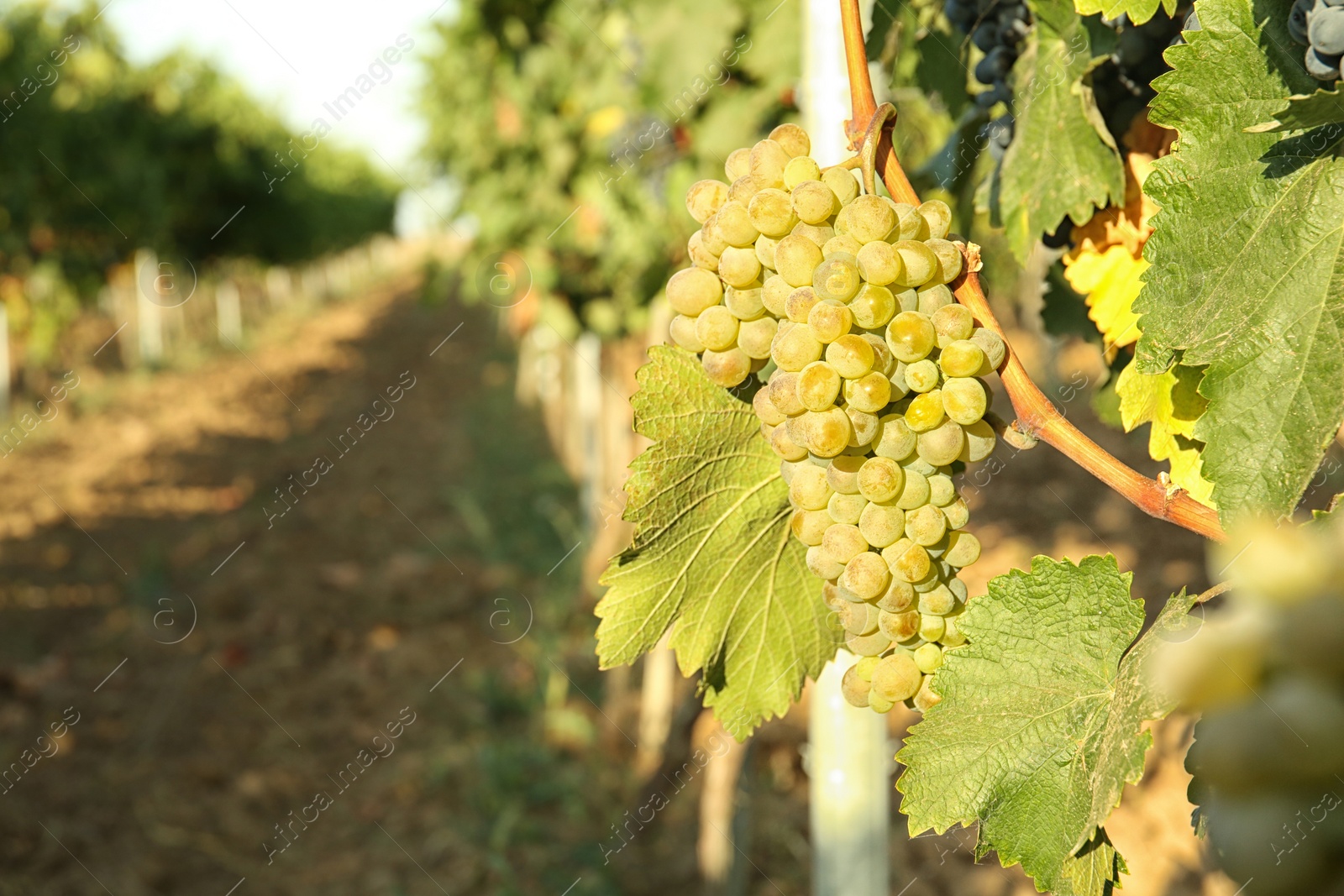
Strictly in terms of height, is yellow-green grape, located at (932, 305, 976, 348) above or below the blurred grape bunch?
above

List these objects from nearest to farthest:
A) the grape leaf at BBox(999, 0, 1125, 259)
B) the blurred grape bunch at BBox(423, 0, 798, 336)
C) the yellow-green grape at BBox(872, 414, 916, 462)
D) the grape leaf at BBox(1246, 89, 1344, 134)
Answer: the grape leaf at BBox(1246, 89, 1344, 134) < the yellow-green grape at BBox(872, 414, 916, 462) < the grape leaf at BBox(999, 0, 1125, 259) < the blurred grape bunch at BBox(423, 0, 798, 336)

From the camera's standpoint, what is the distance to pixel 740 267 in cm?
82

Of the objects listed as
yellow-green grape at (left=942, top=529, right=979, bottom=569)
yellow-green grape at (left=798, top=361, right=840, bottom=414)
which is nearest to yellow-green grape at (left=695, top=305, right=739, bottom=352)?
yellow-green grape at (left=798, top=361, right=840, bottom=414)

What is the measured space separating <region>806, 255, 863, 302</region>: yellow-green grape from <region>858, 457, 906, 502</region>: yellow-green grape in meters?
0.12

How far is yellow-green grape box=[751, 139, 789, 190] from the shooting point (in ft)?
2.69

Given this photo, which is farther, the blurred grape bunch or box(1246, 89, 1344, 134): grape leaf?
the blurred grape bunch

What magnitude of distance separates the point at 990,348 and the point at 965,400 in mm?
41

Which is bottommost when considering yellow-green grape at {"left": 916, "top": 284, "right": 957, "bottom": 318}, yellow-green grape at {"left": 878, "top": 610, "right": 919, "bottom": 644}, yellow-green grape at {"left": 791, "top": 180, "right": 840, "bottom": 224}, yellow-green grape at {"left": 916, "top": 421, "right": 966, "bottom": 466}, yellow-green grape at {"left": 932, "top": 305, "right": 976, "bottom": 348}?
yellow-green grape at {"left": 878, "top": 610, "right": 919, "bottom": 644}

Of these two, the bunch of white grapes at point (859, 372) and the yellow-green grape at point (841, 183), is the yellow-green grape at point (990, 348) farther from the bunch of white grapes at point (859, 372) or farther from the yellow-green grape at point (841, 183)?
the yellow-green grape at point (841, 183)

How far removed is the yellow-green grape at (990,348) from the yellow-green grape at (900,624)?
20 cm

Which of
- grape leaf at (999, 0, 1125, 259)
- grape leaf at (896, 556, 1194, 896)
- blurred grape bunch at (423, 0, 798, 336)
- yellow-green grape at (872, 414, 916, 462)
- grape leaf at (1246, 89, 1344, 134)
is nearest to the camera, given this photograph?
grape leaf at (1246, 89, 1344, 134)

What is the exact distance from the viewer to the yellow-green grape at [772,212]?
80 centimetres

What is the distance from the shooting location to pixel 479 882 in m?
4.45

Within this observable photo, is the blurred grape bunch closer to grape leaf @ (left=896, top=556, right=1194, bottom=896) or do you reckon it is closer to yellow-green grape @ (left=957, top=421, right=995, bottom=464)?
yellow-green grape @ (left=957, top=421, right=995, bottom=464)
